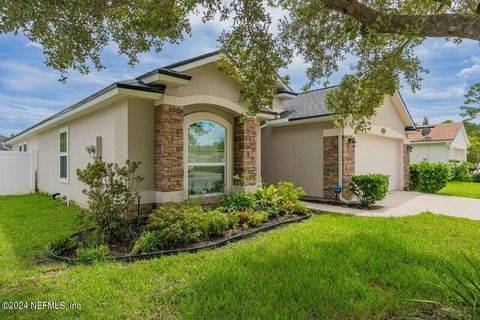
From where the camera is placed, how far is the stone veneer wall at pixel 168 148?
320 inches

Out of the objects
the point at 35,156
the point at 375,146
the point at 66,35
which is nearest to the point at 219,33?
the point at 66,35

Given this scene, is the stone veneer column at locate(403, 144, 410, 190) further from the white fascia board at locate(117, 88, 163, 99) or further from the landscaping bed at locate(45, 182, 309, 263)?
the white fascia board at locate(117, 88, 163, 99)

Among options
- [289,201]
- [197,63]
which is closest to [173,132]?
[197,63]

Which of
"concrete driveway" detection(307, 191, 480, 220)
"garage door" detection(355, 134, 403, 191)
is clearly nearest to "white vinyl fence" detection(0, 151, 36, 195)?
"concrete driveway" detection(307, 191, 480, 220)

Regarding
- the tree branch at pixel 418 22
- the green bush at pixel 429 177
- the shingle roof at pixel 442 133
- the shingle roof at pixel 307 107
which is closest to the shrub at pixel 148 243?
the tree branch at pixel 418 22

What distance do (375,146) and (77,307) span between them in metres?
14.9

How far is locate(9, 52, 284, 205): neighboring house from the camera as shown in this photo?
8.07 m

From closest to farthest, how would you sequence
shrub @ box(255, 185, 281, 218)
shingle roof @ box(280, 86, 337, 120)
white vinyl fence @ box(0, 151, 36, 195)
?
shrub @ box(255, 185, 281, 218) → shingle roof @ box(280, 86, 337, 120) → white vinyl fence @ box(0, 151, 36, 195)

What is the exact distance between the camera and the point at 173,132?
828cm

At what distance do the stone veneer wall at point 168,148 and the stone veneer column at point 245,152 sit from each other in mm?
2469

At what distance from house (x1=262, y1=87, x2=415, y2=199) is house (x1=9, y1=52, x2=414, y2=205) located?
1.9 inches

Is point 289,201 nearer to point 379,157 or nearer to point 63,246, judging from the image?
point 63,246

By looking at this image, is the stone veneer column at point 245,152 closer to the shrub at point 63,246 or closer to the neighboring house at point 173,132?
the neighboring house at point 173,132

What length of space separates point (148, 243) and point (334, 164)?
29.3ft
